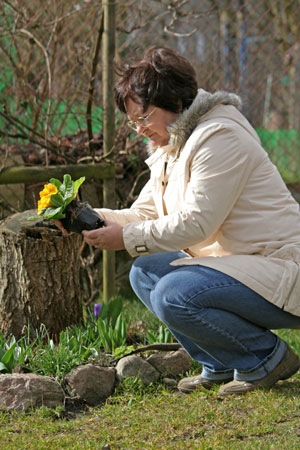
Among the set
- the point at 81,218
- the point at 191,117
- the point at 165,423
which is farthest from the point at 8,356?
the point at 191,117

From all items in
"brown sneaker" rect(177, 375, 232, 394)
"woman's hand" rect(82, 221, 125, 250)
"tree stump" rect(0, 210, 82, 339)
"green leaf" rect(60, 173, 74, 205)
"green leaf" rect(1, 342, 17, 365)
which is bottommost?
"brown sneaker" rect(177, 375, 232, 394)

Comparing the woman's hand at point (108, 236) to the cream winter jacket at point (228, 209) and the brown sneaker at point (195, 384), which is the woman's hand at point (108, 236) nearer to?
the cream winter jacket at point (228, 209)

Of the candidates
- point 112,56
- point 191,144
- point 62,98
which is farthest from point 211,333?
point 62,98

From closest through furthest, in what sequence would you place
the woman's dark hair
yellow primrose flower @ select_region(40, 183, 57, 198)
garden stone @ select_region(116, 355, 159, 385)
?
1. the woman's dark hair
2. yellow primrose flower @ select_region(40, 183, 57, 198)
3. garden stone @ select_region(116, 355, 159, 385)

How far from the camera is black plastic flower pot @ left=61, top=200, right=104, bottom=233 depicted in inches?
122

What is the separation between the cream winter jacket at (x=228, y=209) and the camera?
2900 mm

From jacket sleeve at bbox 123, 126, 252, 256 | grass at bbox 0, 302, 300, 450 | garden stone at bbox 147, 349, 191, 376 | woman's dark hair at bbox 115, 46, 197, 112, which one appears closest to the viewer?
grass at bbox 0, 302, 300, 450

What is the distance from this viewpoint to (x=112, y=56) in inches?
175

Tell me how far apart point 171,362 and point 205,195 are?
957 mm

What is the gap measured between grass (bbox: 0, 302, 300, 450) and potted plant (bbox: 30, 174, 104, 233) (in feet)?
2.48

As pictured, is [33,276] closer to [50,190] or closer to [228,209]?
[50,190]

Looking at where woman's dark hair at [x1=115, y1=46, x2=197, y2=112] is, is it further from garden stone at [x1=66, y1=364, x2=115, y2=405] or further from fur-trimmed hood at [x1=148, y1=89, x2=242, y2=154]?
garden stone at [x1=66, y1=364, x2=115, y2=405]

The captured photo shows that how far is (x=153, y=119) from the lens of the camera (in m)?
3.09

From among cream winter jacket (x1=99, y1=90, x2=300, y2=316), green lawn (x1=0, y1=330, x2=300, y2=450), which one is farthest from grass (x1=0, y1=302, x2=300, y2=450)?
cream winter jacket (x1=99, y1=90, x2=300, y2=316)
